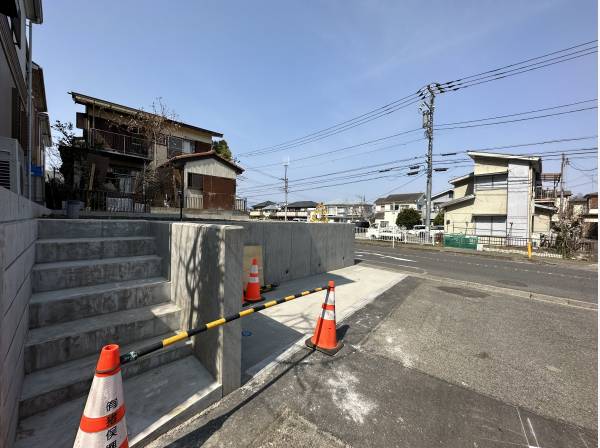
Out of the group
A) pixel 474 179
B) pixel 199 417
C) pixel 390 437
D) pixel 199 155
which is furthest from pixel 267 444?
pixel 474 179

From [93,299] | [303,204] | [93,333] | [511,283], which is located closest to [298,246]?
[93,299]

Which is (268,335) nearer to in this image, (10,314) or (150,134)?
(10,314)

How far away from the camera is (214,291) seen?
2.74 m

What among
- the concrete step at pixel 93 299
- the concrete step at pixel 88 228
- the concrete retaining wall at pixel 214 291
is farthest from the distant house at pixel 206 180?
the concrete retaining wall at pixel 214 291

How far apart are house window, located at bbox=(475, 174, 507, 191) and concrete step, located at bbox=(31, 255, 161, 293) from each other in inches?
1143

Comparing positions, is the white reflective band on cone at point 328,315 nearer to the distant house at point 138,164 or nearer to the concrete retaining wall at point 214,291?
the concrete retaining wall at point 214,291

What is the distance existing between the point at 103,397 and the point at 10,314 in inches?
33.2

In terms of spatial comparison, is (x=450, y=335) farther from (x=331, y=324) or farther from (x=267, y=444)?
(x=267, y=444)

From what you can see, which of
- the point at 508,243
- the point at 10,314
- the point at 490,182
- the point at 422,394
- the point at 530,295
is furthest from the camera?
the point at 490,182

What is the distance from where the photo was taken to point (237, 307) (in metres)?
2.81

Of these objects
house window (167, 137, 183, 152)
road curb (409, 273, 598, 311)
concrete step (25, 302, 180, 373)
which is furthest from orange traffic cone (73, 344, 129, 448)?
house window (167, 137, 183, 152)

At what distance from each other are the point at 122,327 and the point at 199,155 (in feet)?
59.1

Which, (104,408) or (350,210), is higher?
(350,210)

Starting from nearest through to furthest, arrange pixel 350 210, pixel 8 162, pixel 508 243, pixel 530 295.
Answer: pixel 8 162 → pixel 530 295 → pixel 508 243 → pixel 350 210
